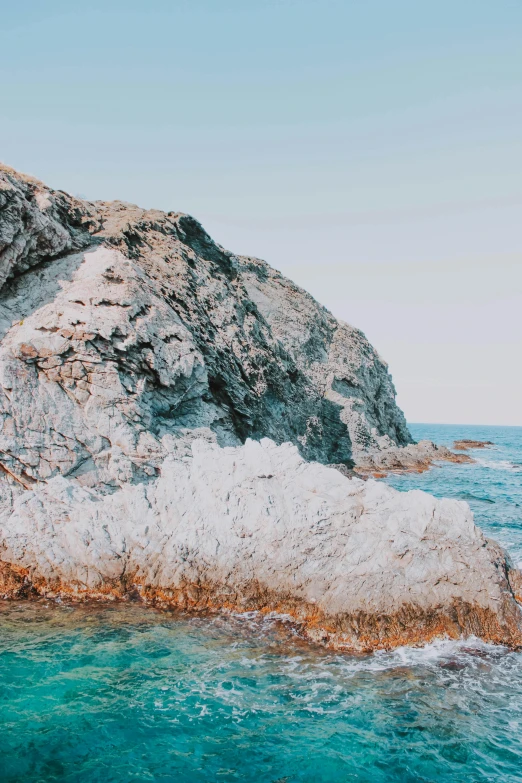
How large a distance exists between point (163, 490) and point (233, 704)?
8.94 m

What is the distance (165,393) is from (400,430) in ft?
175

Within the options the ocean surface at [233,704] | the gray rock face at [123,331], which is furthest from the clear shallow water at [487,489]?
the gray rock face at [123,331]

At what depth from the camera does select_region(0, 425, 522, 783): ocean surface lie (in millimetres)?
9445

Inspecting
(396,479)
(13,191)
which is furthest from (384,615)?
(396,479)

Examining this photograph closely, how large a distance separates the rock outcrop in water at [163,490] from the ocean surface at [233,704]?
3.90ft

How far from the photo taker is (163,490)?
1897cm

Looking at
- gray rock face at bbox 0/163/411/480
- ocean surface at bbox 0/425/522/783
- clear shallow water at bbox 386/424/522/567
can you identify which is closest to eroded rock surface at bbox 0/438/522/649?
ocean surface at bbox 0/425/522/783

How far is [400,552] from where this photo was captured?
15688mm

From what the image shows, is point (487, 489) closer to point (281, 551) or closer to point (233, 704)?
point (281, 551)

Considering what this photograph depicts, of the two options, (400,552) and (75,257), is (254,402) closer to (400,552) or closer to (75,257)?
(75,257)

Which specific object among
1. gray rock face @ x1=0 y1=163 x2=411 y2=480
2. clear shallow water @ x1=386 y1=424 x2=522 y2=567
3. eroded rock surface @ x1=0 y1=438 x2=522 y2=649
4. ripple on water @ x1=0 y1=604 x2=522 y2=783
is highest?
gray rock face @ x1=0 y1=163 x2=411 y2=480

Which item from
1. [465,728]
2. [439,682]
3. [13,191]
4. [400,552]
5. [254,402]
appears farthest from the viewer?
[254,402]

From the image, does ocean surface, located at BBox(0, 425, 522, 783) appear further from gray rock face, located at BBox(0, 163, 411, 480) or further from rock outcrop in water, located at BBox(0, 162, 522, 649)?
gray rock face, located at BBox(0, 163, 411, 480)

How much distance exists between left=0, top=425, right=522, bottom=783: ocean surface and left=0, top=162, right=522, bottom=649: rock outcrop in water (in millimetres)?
1190
